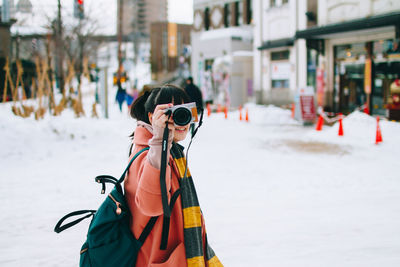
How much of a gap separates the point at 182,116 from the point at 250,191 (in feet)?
17.0

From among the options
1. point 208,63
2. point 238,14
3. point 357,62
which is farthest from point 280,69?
point 238,14

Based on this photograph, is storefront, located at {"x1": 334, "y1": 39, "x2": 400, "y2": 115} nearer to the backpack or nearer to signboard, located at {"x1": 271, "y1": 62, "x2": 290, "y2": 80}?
signboard, located at {"x1": 271, "y1": 62, "x2": 290, "y2": 80}

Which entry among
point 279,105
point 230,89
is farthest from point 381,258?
point 230,89

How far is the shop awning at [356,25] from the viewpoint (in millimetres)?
15765

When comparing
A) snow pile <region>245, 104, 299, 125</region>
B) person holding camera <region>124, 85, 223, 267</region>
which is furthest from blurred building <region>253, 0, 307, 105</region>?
person holding camera <region>124, 85, 223, 267</region>

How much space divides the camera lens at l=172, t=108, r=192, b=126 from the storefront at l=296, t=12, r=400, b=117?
15931 millimetres

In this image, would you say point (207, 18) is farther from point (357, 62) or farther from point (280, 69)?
point (357, 62)

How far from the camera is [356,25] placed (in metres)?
17.1

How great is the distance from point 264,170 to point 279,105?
17.3 meters

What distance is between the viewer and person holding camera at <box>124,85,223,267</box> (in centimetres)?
184

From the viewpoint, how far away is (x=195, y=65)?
34.9 metres

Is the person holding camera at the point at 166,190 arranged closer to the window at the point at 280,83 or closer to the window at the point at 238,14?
the window at the point at 280,83

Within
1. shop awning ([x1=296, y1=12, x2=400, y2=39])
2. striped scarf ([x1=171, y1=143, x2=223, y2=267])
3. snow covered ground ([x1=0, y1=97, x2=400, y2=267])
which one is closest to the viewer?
striped scarf ([x1=171, y1=143, x2=223, y2=267])

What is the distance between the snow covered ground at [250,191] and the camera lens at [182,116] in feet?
8.28
